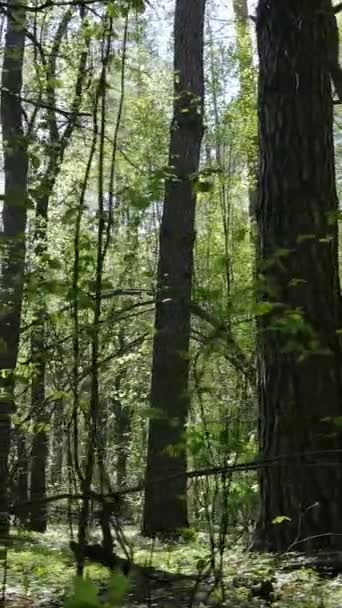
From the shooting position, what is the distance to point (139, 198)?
328 cm

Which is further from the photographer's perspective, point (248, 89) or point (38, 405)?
point (248, 89)

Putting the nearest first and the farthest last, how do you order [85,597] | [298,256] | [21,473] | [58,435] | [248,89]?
[85,597], [21,473], [298,256], [58,435], [248,89]

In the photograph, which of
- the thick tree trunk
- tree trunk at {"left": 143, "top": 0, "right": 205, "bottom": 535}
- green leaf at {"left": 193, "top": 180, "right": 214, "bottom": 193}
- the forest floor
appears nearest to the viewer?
green leaf at {"left": 193, "top": 180, "right": 214, "bottom": 193}

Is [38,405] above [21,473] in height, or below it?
above

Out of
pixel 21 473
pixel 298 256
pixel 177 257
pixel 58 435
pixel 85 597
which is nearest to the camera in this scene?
pixel 85 597

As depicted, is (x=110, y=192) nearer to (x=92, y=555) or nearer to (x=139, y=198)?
(x=139, y=198)

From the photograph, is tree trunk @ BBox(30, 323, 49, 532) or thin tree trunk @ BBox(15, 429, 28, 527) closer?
tree trunk @ BBox(30, 323, 49, 532)

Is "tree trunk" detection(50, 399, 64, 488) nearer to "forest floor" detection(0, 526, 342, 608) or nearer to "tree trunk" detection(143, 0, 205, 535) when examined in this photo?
"forest floor" detection(0, 526, 342, 608)

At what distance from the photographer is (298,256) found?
16.6 ft

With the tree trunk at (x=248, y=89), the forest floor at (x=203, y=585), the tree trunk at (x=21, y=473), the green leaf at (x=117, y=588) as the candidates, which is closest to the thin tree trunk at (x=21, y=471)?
the tree trunk at (x=21, y=473)

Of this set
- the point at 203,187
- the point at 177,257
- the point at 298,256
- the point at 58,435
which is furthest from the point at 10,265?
the point at 177,257

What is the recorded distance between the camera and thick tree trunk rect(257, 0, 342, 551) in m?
4.88

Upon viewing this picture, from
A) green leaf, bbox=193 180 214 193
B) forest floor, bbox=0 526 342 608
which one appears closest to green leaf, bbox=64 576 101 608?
forest floor, bbox=0 526 342 608

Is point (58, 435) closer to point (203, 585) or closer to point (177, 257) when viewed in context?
point (203, 585)
